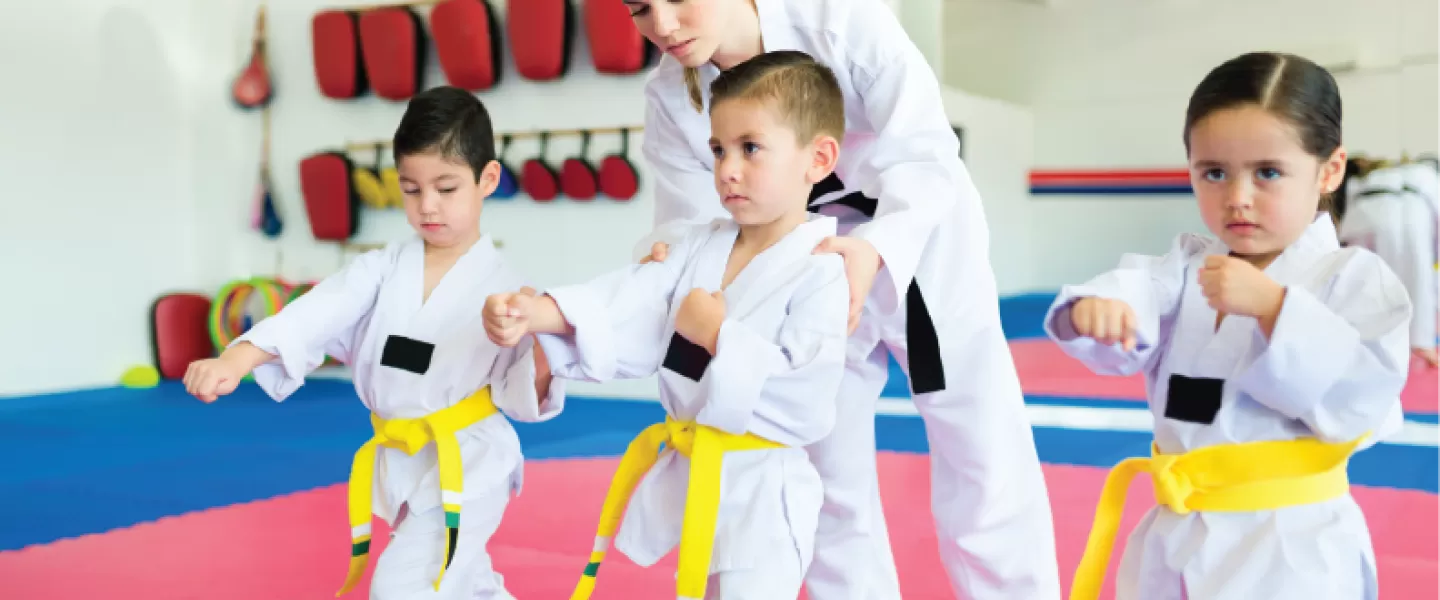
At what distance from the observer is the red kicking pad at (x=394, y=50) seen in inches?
276

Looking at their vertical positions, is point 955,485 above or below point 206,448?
above

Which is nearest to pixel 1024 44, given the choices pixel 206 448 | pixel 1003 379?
pixel 206 448

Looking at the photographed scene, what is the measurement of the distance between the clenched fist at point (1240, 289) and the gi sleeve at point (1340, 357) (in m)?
0.02

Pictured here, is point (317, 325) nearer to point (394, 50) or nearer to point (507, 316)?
point (507, 316)

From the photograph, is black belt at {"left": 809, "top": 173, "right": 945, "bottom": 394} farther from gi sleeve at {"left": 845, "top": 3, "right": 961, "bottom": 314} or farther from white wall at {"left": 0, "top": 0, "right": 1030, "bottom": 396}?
white wall at {"left": 0, "top": 0, "right": 1030, "bottom": 396}

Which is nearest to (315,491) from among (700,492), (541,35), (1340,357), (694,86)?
(694,86)

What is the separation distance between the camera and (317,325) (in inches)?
93.1

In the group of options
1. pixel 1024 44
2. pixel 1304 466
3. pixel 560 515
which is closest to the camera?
pixel 1304 466

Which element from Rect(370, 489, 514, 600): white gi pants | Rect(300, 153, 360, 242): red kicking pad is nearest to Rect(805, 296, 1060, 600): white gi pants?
Rect(370, 489, 514, 600): white gi pants

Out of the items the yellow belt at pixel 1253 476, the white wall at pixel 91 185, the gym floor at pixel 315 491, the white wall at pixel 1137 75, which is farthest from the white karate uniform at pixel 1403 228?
the white wall at pixel 91 185

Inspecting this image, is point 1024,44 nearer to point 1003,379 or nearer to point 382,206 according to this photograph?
point 382,206

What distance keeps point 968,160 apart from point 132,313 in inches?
302

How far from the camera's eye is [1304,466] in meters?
1.63

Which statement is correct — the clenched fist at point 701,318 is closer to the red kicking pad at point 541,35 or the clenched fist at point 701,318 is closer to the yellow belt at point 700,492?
the yellow belt at point 700,492
